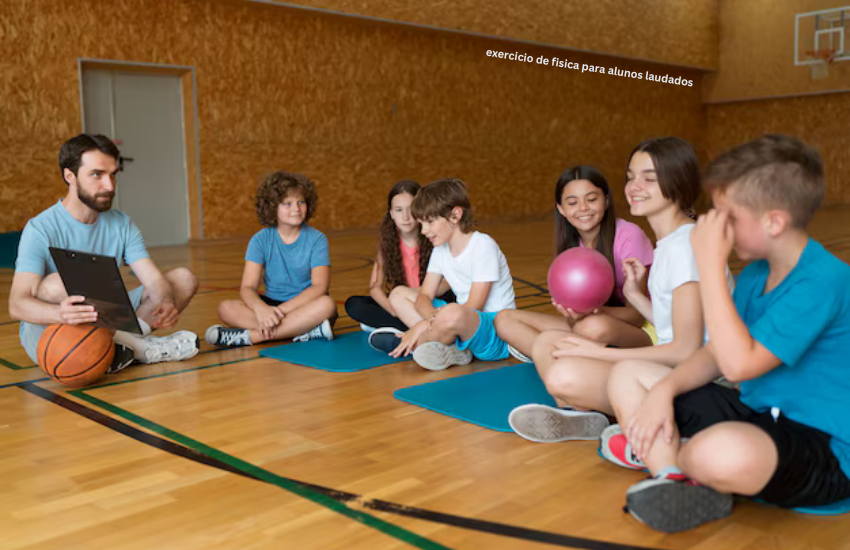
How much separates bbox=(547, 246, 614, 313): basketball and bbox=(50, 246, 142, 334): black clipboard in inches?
54.6

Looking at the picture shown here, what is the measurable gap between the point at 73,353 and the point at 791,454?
7.17 ft

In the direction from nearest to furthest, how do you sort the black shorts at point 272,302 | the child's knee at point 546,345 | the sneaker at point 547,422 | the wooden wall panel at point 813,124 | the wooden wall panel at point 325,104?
the sneaker at point 547,422
the child's knee at point 546,345
the black shorts at point 272,302
the wooden wall panel at point 325,104
the wooden wall panel at point 813,124

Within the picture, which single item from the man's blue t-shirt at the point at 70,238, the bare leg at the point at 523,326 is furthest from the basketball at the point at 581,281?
the man's blue t-shirt at the point at 70,238

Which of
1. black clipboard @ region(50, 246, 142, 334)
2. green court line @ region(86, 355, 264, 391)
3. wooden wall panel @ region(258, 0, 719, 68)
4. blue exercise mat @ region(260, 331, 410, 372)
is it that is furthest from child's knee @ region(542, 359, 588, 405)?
wooden wall panel @ region(258, 0, 719, 68)

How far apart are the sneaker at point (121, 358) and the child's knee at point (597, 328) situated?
1.68m

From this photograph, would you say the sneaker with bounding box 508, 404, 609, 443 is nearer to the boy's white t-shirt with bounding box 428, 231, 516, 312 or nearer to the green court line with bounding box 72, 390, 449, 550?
the green court line with bounding box 72, 390, 449, 550

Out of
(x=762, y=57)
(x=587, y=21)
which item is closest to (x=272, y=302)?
(x=587, y=21)

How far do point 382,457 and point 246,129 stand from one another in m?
7.33

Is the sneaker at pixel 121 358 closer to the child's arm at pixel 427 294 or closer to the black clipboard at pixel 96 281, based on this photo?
the black clipboard at pixel 96 281

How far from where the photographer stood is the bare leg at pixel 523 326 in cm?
272

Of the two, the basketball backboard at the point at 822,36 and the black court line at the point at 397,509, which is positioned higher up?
the basketball backboard at the point at 822,36

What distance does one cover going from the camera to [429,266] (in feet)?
10.5

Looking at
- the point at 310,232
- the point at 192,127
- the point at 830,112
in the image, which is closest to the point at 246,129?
the point at 192,127

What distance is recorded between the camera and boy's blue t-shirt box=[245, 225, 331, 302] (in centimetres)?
355
